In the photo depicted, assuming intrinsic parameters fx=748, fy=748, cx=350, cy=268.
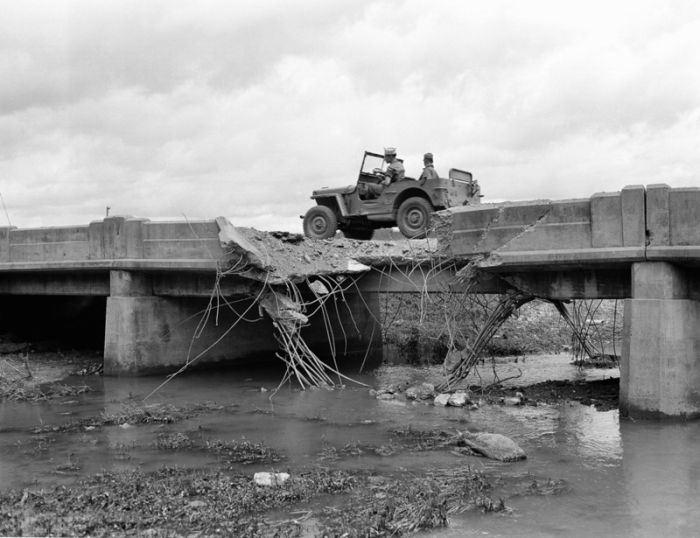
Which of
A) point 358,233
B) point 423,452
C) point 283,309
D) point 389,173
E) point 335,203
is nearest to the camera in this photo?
point 423,452

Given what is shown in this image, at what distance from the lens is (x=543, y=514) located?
6.33 meters

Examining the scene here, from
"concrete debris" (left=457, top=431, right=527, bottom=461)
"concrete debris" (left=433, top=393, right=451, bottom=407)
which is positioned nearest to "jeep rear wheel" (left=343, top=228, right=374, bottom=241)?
"concrete debris" (left=433, top=393, right=451, bottom=407)

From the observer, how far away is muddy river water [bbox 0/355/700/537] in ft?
20.8

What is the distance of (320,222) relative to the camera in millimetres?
16938

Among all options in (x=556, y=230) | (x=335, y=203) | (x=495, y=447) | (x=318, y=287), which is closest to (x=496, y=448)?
(x=495, y=447)

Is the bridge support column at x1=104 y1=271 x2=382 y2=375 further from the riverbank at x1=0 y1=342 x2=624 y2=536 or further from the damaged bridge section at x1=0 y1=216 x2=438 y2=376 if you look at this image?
the riverbank at x1=0 y1=342 x2=624 y2=536

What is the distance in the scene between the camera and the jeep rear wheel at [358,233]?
1731 centimetres

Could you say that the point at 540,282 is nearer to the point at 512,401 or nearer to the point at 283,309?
the point at 512,401

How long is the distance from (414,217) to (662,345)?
260 inches

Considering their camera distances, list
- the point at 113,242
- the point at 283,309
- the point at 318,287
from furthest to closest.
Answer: the point at 113,242, the point at 318,287, the point at 283,309

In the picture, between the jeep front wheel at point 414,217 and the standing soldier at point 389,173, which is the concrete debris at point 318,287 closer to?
the jeep front wheel at point 414,217

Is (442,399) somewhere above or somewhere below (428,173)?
below

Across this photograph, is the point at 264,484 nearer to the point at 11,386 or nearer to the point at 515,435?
the point at 515,435

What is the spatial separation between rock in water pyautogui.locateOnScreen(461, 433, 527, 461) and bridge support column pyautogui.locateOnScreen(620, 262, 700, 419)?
98.9 inches
